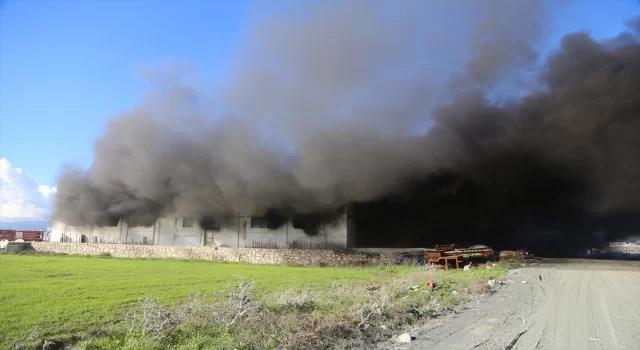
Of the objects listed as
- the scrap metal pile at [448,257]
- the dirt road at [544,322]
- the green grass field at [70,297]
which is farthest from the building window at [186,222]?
the dirt road at [544,322]

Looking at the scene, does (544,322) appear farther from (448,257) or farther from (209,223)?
(209,223)

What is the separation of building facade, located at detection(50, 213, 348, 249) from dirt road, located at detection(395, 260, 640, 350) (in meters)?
19.5

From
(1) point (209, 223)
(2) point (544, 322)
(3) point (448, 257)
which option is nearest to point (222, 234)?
(1) point (209, 223)

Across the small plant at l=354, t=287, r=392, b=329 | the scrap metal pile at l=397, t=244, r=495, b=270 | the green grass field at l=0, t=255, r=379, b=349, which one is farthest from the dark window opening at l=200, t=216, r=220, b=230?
the small plant at l=354, t=287, r=392, b=329

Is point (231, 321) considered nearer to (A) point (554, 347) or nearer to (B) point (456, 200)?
(A) point (554, 347)

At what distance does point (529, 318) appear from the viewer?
8812 millimetres

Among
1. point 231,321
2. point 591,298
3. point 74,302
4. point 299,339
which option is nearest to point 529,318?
point 591,298

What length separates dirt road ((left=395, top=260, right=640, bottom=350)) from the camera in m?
6.79

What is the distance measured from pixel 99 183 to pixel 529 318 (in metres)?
43.9

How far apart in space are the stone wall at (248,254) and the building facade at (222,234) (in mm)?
3291

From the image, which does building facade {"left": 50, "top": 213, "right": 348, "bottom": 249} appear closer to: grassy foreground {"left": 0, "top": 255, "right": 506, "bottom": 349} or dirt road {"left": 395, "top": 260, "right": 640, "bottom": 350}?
dirt road {"left": 395, "top": 260, "right": 640, "bottom": 350}

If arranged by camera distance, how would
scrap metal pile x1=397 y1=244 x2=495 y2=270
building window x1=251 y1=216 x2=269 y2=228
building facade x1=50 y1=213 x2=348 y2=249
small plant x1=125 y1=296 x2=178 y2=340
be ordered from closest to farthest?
small plant x1=125 y1=296 x2=178 y2=340 → scrap metal pile x1=397 y1=244 x2=495 y2=270 → building facade x1=50 y1=213 x2=348 y2=249 → building window x1=251 y1=216 x2=269 y2=228

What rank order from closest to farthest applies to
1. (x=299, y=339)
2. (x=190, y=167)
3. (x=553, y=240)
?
(x=299, y=339) → (x=190, y=167) → (x=553, y=240)

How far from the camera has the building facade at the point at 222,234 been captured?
107 feet
